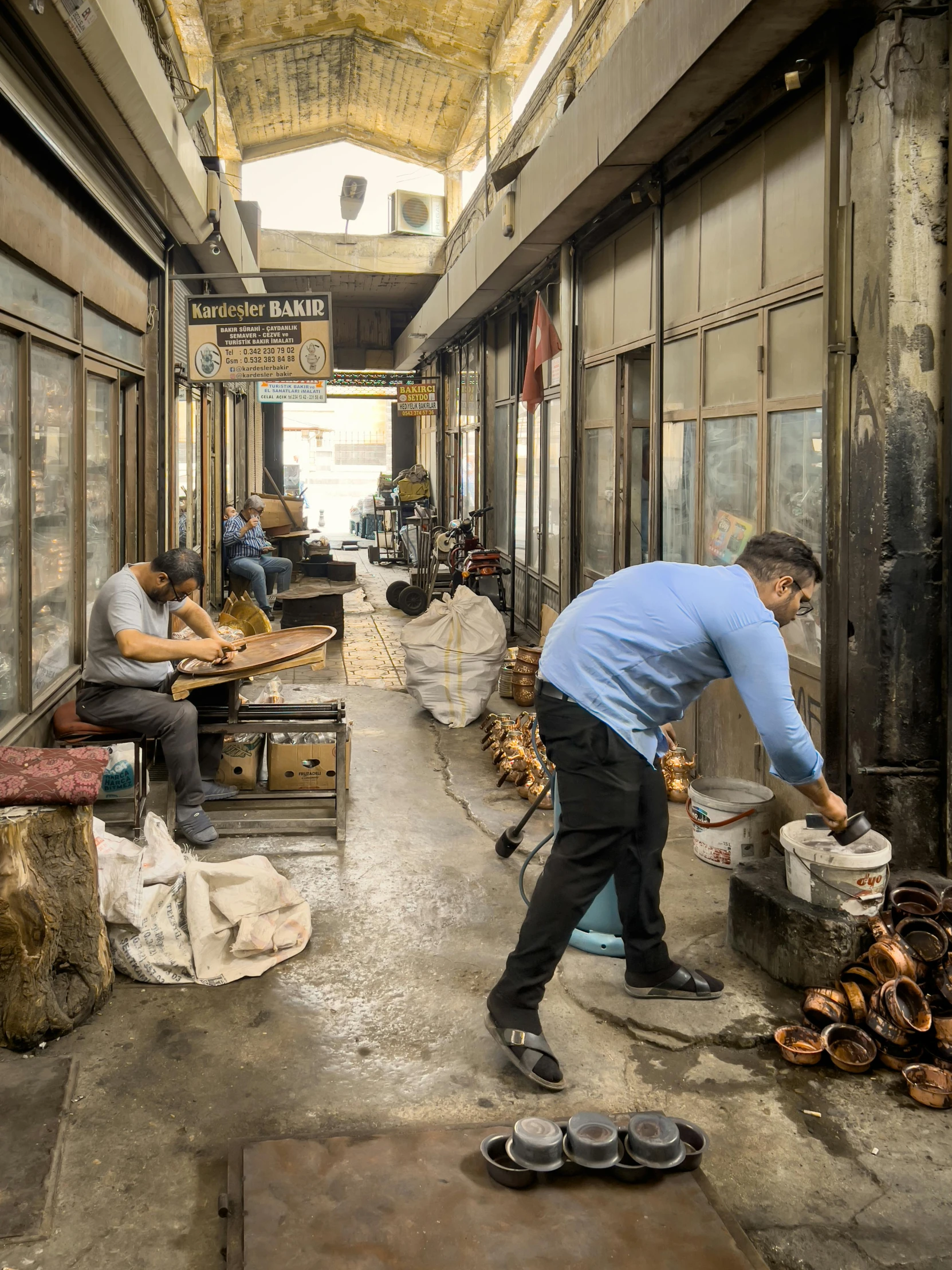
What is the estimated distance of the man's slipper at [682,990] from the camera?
406 cm

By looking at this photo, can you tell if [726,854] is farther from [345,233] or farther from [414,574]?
[345,233]

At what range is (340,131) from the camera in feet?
67.5

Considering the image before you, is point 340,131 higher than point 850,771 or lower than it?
higher

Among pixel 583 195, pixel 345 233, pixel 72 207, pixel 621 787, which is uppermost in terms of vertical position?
pixel 345 233

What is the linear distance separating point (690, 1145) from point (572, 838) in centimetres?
96

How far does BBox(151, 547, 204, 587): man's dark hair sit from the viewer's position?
5688 mm

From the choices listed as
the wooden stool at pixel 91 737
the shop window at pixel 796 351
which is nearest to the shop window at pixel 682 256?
the shop window at pixel 796 351

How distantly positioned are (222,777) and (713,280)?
4.22 metres

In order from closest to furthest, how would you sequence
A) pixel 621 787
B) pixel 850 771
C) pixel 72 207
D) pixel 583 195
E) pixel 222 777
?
pixel 621 787
pixel 850 771
pixel 222 777
pixel 72 207
pixel 583 195

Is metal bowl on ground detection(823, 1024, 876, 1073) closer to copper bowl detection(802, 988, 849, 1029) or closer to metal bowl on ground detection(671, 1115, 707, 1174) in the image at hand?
copper bowl detection(802, 988, 849, 1029)

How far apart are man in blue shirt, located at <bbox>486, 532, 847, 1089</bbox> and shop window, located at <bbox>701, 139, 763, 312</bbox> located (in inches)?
118

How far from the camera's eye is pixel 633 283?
8.27 m

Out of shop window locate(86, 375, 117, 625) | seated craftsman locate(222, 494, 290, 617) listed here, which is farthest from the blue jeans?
shop window locate(86, 375, 117, 625)

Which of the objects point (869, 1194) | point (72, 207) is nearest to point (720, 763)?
point (869, 1194)
